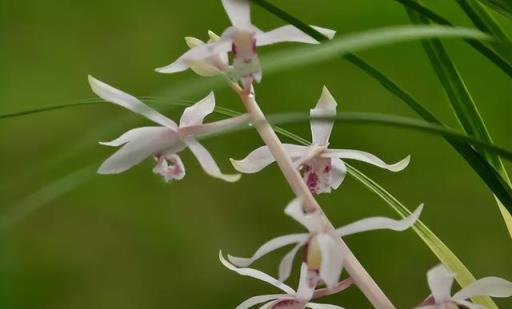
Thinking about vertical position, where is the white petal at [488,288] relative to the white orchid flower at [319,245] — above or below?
below

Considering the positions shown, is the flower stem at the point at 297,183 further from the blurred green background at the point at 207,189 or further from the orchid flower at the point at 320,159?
the blurred green background at the point at 207,189

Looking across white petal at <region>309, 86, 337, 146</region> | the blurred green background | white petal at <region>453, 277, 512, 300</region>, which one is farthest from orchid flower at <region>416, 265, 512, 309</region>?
the blurred green background

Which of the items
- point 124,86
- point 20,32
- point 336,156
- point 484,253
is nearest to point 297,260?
point 484,253

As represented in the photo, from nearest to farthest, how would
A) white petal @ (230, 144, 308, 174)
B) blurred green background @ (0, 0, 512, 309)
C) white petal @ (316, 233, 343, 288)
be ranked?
white petal @ (316, 233, 343, 288) < white petal @ (230, 144, 308, 174) < blurred green background @ (0, 0, 512, 309)

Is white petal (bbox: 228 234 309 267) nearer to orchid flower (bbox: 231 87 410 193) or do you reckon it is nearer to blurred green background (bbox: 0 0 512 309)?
orchid flower (bbox: 231 87 410 193)

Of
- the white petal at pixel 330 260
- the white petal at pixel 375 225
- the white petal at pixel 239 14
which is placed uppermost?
the white petal at pixel 239 14

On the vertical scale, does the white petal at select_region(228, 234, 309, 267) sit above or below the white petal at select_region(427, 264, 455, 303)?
above

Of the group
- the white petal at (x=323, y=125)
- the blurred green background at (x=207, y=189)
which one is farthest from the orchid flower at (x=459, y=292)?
the blurred green background at (x=207, y=189)

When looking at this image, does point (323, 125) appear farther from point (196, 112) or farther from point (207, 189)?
point (207, 189)
